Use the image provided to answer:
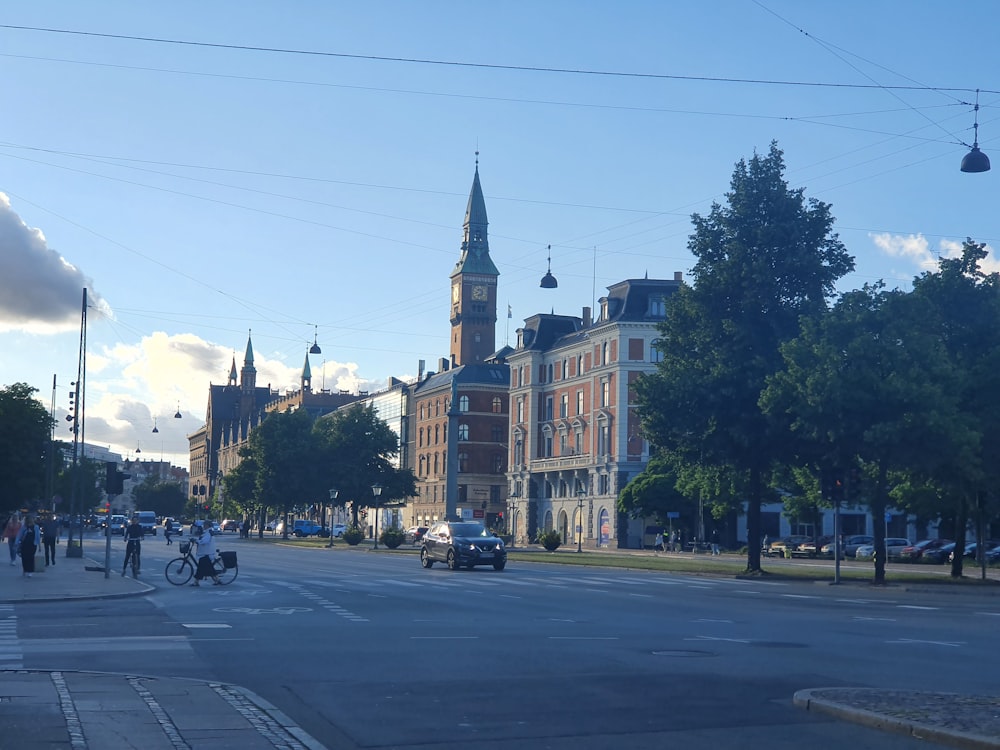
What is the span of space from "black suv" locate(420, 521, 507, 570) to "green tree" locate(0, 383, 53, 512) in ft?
123

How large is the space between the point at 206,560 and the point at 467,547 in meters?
13.2

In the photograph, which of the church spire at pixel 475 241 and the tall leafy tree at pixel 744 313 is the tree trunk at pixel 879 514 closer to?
the tall leafy tree at pixel 744 313

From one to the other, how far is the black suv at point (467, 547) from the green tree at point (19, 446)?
3736 cm

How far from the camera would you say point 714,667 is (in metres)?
14.0

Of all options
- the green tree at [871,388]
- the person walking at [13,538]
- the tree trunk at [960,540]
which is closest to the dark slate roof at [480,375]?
the person walking at [13,538]

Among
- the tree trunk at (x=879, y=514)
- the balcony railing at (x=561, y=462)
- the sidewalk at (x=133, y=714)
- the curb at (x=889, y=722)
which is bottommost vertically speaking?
the sidewalk at (x=133, y=714)

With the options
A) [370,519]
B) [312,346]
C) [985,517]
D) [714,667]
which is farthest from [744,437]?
[370,519]

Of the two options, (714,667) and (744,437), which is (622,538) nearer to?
(744,437)

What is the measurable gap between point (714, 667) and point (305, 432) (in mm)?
92358

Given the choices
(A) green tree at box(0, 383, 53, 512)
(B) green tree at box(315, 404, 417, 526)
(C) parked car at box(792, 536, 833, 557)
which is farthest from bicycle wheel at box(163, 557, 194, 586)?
(B) green tree at box(315, 404, 417, 526)

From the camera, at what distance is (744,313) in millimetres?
42656

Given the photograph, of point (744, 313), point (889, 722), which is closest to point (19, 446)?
point (744, 313)

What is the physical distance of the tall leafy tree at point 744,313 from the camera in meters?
41.7

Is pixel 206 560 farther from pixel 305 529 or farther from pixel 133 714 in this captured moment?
pixel 305 529
